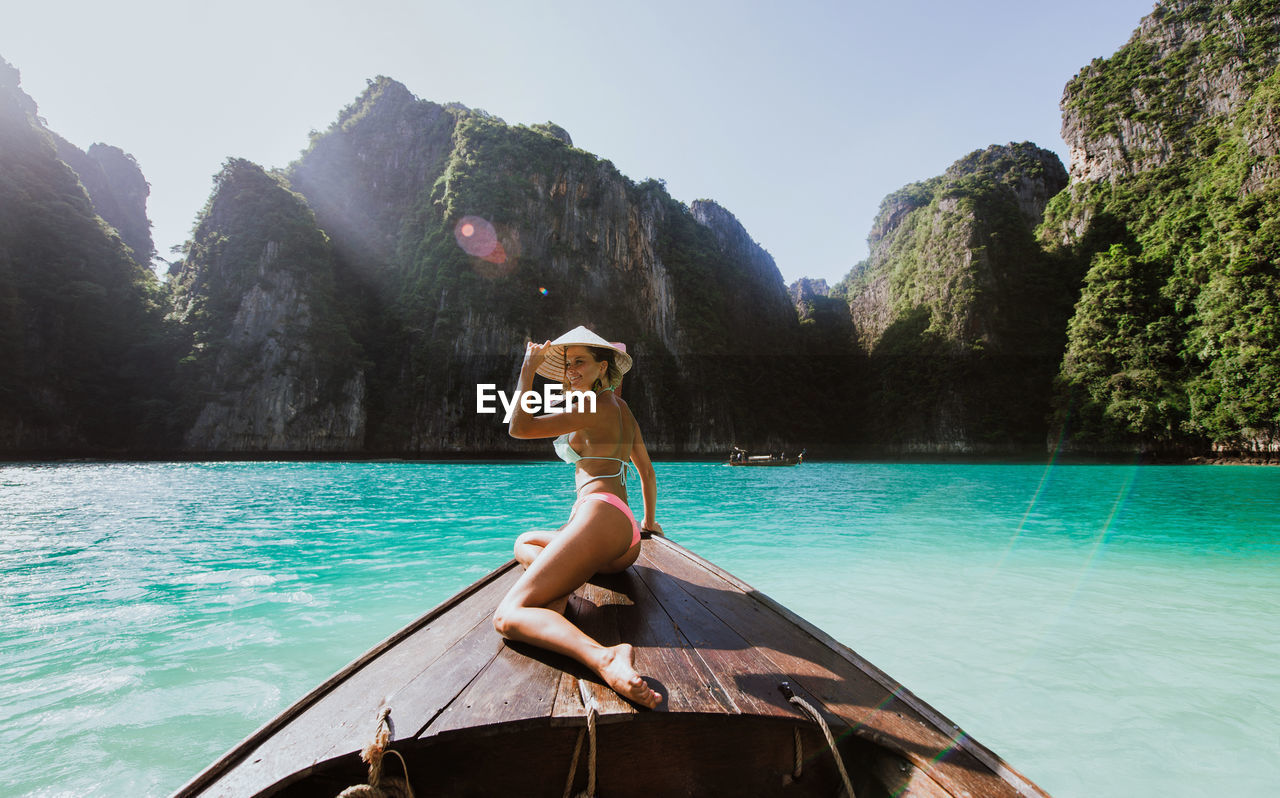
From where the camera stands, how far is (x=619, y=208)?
5412 cm

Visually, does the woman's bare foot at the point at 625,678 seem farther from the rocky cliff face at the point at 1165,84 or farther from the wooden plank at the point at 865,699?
the rocky cliff face at the point at 1165,84

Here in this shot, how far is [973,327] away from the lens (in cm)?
5359

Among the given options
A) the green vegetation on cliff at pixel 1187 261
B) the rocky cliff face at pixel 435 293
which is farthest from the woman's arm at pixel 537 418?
the green vegetation on cliff at pixel 1187 261

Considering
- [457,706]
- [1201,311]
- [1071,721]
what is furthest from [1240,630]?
[1201,311]

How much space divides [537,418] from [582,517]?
455 millimetres

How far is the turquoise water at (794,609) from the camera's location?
2646mm

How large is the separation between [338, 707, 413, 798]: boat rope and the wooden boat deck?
3 cm

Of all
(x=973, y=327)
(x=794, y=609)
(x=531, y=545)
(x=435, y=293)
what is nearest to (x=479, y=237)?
(x=435, y=293)

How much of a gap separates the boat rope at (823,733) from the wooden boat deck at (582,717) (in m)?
0.02

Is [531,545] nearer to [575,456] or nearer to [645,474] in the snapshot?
[575,456]

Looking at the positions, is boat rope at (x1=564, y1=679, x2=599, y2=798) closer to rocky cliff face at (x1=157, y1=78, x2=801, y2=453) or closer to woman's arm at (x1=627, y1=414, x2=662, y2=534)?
woman's arm at (x1=627, y1=414, x2=662, y2=534)

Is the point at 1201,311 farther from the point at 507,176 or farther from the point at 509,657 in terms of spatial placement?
the point at 507,176

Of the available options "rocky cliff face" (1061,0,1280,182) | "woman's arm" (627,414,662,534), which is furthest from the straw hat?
"rocky cliff face" (1061,0,1280,182)

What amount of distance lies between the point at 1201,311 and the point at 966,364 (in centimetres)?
1886
